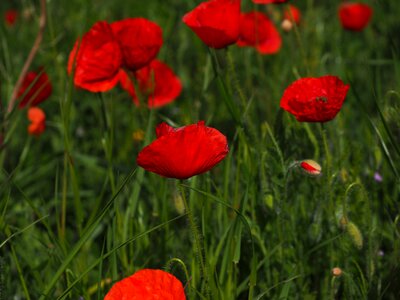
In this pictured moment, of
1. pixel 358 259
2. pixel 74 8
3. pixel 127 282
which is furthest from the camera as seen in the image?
pixel 74 8

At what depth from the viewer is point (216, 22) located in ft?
5.50

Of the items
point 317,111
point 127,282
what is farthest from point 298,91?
point 127,282

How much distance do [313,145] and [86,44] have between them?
62 centimetres

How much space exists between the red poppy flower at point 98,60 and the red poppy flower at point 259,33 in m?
0.57

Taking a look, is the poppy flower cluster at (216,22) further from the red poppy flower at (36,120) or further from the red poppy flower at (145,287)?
the red poppy flower at (36,120)

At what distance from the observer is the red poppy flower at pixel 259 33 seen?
2301mm

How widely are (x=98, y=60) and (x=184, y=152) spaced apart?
612 millimetres

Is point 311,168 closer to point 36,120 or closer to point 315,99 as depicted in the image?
point 315,99

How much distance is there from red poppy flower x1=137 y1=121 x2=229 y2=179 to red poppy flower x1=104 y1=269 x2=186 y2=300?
0.17 m

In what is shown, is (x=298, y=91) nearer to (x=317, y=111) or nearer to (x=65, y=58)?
(x=317, y=111)

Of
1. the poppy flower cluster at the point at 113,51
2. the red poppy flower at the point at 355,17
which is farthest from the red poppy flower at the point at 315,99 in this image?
the red poppy flower at the point at 355,17

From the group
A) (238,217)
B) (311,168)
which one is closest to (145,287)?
(238,217)

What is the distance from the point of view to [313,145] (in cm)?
188

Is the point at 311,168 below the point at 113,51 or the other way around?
below
